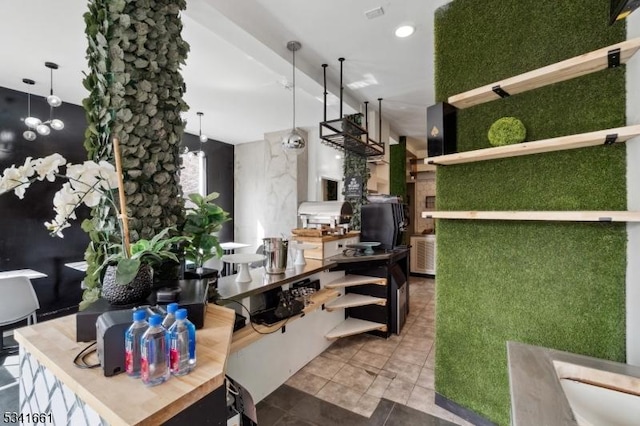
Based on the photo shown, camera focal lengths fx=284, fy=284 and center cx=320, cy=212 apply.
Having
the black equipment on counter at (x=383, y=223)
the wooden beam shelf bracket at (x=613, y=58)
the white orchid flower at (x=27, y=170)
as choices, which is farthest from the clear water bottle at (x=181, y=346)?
the black equipment on counter at (x=383, y=223)

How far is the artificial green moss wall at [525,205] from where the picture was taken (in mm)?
1549

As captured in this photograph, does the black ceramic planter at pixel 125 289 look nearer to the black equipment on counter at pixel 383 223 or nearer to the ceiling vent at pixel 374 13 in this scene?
the ceiling vent at pixel 374 13

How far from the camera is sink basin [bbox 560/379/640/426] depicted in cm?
111

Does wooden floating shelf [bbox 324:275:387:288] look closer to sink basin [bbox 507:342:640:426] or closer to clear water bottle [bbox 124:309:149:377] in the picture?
sink basin [bbox 507:342:640:426]

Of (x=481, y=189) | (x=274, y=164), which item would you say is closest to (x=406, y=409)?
(x=481, y=189)

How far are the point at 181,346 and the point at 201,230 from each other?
102 centimetres

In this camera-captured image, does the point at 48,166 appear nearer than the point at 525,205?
Yes

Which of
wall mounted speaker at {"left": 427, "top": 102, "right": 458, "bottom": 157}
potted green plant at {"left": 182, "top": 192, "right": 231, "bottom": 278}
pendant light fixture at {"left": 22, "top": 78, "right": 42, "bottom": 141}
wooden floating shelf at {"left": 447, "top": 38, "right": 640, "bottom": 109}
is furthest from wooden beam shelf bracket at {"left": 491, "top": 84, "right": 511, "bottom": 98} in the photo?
pendant light fixture at {"left": 22, "top": 78, "right": 42, "bottom": 141}

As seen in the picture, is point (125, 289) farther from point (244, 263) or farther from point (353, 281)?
point (353, 281)

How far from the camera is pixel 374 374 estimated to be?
2.64 meters

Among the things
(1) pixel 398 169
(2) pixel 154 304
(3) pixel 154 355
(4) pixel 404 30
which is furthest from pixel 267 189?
(3) pixel 154 355

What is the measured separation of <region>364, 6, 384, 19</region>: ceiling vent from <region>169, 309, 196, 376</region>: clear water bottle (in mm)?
2788

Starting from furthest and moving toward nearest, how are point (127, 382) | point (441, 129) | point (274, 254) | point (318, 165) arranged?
point (318, 165)
point (274, 254)
point (441, 129)
point (127, 382)

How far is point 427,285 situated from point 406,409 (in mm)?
3987
